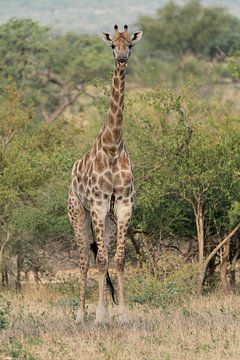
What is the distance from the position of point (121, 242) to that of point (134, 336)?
1.79m

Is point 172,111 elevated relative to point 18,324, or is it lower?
elevated

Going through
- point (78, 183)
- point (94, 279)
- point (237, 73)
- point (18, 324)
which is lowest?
point (94, 279)

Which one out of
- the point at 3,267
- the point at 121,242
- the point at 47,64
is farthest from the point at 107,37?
the point at 47,64

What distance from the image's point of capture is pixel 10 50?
157ft

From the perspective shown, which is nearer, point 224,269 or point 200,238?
point 200,238

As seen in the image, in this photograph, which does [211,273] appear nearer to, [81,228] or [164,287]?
[164,287]

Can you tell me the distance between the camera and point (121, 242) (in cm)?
1199

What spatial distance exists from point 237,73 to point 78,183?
4172mm

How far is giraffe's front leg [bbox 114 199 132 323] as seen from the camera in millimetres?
11891

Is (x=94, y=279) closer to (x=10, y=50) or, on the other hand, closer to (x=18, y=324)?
(x=18, y=324)

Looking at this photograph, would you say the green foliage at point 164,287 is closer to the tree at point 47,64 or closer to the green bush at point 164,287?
the green bush at point 164,287

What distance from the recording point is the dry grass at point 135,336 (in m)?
A: 9.52

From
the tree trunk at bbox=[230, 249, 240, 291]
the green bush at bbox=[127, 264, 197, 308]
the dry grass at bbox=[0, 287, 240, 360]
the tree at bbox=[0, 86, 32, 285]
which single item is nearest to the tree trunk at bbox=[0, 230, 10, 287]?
the tree at bbox=[0, 86, 32, 285]

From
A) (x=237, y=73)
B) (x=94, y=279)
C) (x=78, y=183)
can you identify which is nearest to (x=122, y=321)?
(x=78, y=183)
